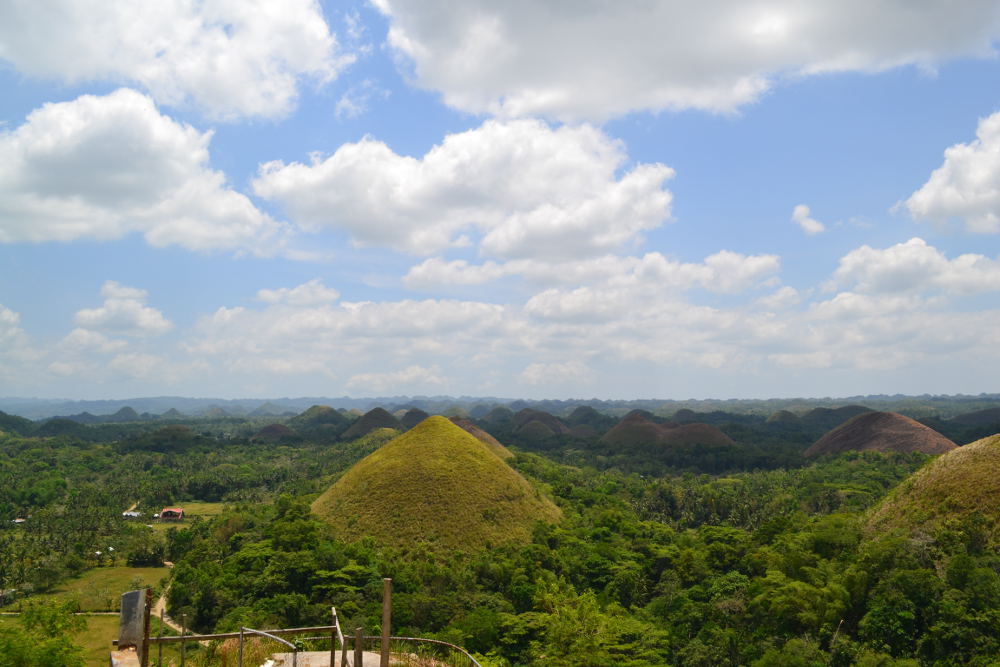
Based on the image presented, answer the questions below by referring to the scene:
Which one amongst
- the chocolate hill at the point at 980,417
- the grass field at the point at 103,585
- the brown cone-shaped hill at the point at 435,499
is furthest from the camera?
the chocolate hill at the point at 980,417

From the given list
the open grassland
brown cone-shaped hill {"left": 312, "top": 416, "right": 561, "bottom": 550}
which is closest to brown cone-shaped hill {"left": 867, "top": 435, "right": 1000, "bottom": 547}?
brown cone-shaped hill {"left": 312, "top": 416, "right": 561, "bottom": 550}

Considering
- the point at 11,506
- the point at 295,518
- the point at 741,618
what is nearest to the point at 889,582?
the point at 741,618

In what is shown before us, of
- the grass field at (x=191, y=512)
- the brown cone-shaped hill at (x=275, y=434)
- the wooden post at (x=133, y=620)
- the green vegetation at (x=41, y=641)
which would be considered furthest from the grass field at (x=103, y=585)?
the brown cone-shaped hill at (x=275, y=434)

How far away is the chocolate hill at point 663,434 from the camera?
101812mm

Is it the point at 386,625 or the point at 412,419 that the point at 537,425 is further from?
the point at 386,625

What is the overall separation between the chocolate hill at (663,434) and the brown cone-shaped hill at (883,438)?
54.1ft

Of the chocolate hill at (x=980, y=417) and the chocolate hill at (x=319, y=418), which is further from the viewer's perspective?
the chocolate hill at (x=319, y=418)

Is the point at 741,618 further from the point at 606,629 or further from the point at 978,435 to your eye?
the point at 978,435

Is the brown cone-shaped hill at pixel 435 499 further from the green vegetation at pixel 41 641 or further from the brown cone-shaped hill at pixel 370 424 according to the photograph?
the brown cone-shaped hill at pixel 370 424

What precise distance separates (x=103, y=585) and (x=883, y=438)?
87.3m

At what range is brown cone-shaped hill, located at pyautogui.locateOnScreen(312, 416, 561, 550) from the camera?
117 feet

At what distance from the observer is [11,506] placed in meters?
65.8

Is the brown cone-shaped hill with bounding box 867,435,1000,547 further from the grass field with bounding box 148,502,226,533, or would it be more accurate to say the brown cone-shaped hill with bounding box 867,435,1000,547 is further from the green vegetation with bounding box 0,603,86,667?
the grass field with bounding box 148,502,226,533

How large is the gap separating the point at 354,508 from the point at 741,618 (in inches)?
922
